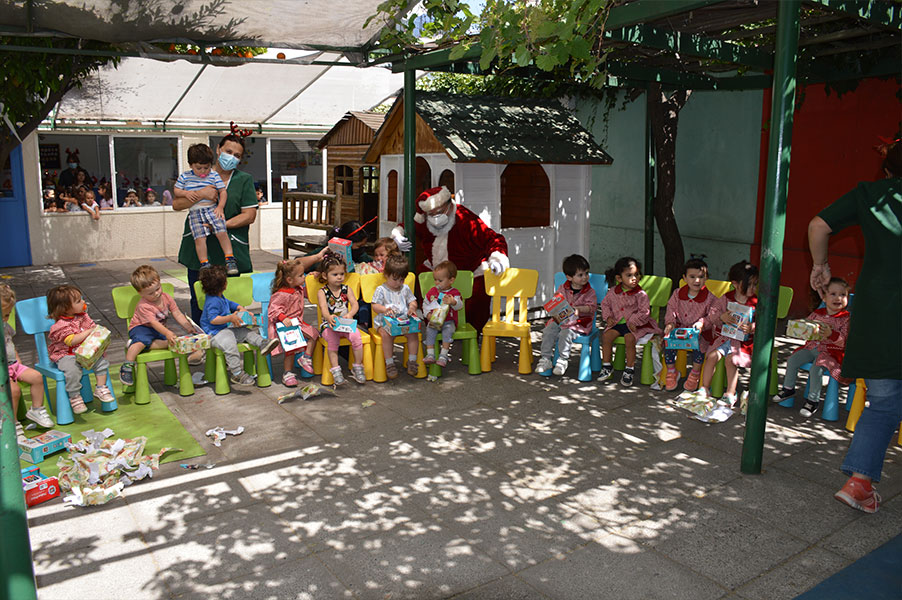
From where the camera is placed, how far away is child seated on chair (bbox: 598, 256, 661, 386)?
6.82 metres

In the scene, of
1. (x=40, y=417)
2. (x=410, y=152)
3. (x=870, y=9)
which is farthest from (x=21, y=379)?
(x=870, y=9)

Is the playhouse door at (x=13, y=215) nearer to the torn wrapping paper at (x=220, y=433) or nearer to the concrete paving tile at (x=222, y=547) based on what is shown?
the torn wrapping paper at (x=220, y=433)

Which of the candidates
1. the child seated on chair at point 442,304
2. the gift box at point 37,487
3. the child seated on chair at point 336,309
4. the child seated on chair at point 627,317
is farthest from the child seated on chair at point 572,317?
the gift box at point 37,487

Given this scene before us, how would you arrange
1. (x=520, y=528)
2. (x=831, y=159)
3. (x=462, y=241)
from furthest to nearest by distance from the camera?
(x=831, y=159)
(x=462, y=241)
(x=520, y=528)

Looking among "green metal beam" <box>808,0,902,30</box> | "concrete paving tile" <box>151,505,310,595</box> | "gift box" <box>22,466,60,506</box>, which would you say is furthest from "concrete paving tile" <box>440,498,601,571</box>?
"green metal beam" <box>808,0,902,30</box>

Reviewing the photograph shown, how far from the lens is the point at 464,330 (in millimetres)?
7258

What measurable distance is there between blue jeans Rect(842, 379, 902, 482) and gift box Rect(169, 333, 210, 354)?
16.5ft

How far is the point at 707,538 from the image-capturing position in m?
4.10

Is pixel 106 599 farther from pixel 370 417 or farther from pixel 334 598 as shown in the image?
pixel 370 417

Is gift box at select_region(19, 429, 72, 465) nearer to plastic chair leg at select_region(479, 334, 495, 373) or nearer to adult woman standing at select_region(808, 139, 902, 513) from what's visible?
plastic chair leg at select_region(479, 334, 495, 373)

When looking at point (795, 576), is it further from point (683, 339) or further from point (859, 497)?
point (683, 339)

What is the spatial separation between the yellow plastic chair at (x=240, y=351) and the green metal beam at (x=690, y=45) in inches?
156

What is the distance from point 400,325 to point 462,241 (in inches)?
56.0

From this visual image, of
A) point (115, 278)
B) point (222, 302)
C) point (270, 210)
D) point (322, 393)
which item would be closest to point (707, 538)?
point (322, 393)
